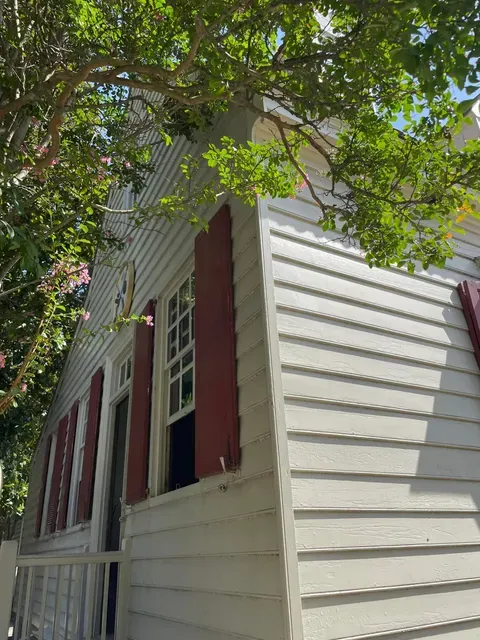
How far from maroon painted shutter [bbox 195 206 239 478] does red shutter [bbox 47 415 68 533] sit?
18.6ft

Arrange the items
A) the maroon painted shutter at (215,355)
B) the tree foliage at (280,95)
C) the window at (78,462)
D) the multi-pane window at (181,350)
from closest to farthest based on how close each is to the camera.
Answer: the tree foliage at (280,95) → the maroon painted shutter at (215,355) → the multi-pane window at (181,350) → the window at (78,462)

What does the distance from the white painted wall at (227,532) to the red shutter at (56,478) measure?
13.6ft

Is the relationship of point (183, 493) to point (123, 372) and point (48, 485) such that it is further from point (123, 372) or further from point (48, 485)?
point (48, 485)

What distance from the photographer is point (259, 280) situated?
271 cm

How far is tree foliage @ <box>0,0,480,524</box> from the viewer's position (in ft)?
6.69

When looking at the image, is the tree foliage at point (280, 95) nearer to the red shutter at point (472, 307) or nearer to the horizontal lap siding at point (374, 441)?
the horizontal lap siding at point (374, 441)

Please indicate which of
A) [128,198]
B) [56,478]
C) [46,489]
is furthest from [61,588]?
[46,489]

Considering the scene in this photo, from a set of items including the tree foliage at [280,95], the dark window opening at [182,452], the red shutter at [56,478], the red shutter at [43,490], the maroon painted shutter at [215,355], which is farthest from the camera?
the red shutter at [43,490]

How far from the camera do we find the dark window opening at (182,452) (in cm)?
378

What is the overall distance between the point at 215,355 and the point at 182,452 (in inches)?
53.5

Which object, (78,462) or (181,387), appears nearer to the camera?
(181,387)

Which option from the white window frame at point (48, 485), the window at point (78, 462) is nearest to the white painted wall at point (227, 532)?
the window at point (78, 462)

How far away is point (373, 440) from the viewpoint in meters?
2.60

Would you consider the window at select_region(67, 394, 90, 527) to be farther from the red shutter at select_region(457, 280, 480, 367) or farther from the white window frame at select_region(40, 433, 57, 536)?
the red shutter at select_region(457, 280, 480, 367)
